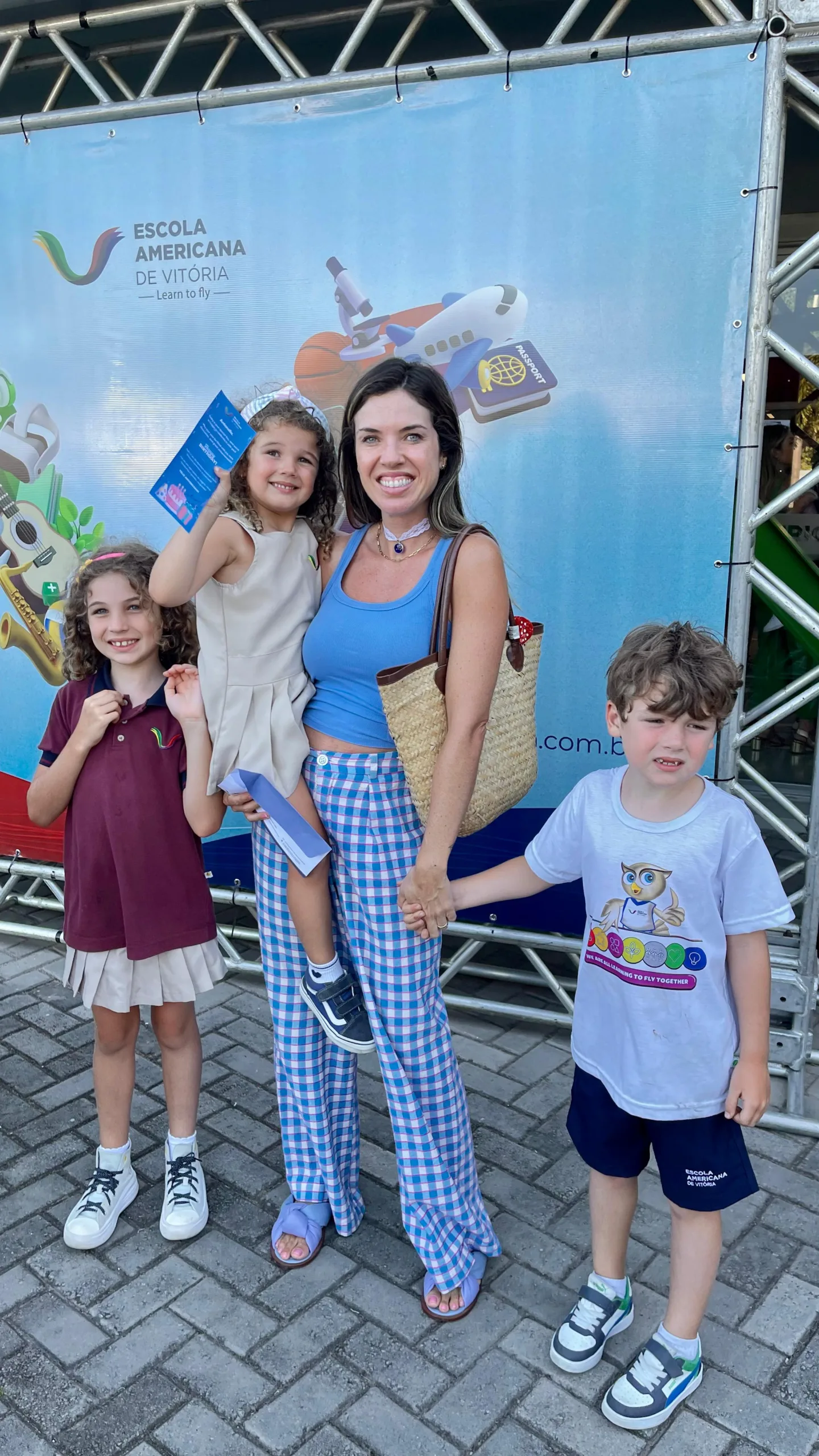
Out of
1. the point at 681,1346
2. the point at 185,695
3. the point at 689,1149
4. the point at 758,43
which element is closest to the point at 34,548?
the point at 185,695

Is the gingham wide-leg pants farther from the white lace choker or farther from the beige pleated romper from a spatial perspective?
the white lace choker

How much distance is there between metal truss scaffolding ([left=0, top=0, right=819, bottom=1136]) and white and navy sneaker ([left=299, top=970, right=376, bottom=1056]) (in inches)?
41.7

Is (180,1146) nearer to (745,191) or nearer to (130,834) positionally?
(130,834)

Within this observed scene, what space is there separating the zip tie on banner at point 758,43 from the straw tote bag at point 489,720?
1.73 metres

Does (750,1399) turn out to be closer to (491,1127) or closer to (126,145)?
(491,1127)

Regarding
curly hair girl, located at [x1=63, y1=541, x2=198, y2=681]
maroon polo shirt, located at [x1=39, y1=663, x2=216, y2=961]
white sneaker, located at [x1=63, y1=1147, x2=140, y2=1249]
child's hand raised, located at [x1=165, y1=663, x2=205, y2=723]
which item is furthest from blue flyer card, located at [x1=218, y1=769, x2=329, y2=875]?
white sneaker, located at [x1=63, y1=1147, x2=140, y2=1249]

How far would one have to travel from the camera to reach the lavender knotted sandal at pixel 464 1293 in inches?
95.8

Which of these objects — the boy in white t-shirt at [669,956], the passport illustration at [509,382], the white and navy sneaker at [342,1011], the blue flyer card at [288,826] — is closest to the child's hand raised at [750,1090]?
the boy in white t-shirt at [669,956]

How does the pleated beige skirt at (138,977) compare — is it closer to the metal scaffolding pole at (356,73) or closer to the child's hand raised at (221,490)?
the child's hand raised at (221,490)

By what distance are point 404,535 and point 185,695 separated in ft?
2.07

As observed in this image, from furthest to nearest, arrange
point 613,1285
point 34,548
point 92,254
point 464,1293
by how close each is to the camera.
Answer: point 34,548 < point 92,254 < point 464,1293 < point 613,1285

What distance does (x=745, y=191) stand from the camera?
2859mm

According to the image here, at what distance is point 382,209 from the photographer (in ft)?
10.7

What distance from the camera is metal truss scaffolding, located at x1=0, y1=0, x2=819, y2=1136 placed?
2.83 metres
